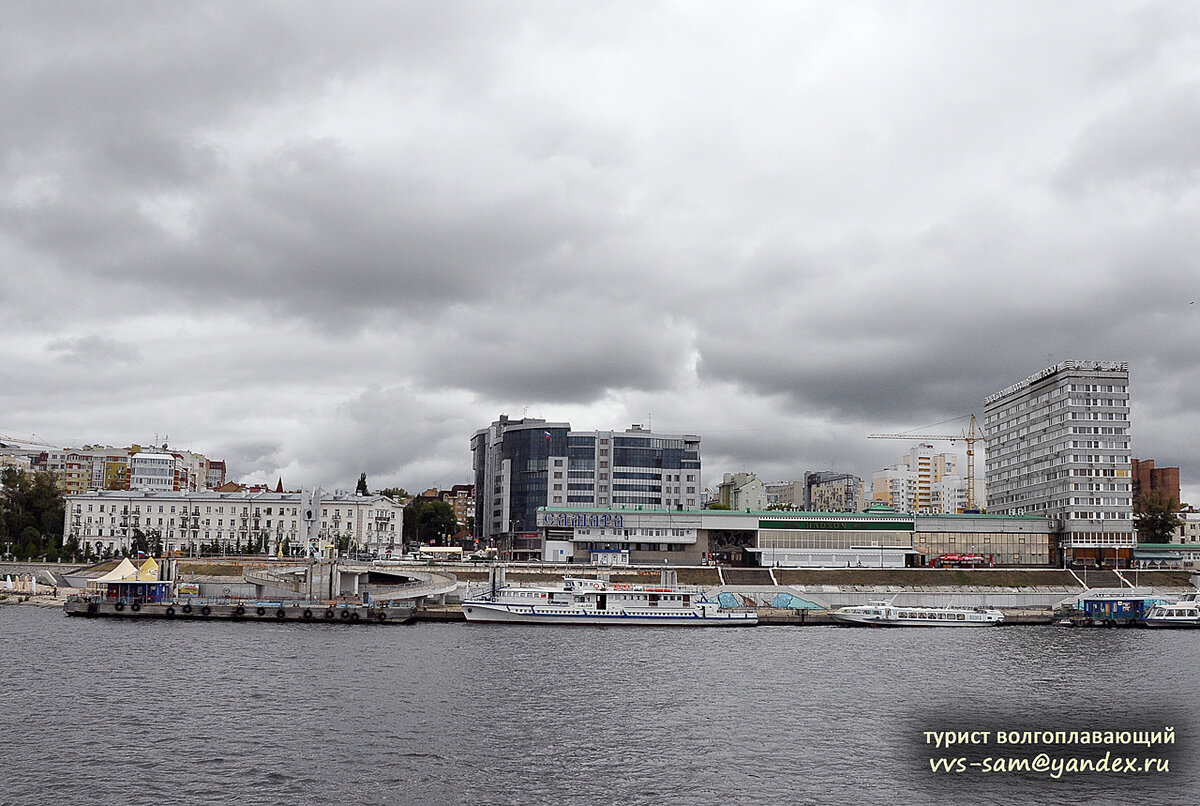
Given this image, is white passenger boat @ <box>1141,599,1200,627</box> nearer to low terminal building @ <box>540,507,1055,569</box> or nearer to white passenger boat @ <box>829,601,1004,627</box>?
white passenger boat @ <box>829,601,1004,627</box>

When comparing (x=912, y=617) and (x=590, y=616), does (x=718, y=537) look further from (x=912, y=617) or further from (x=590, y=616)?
(x=590, y=616)

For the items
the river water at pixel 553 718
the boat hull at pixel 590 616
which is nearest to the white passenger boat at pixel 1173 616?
the river water at pixel 553 718

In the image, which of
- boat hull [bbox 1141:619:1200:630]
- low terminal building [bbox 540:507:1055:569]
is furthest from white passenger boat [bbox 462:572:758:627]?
low terminal building [bbox 540:507:1055:569]

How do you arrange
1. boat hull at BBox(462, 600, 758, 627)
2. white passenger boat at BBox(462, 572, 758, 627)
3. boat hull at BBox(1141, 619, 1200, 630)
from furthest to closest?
boat hull at BBox(1141, 619, 1200, 630) < white passenger boat at BBox(462, 572, 758, 627) < boat hull at BBox(462, 600, 758, 627)

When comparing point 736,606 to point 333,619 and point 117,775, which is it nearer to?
point 333,619

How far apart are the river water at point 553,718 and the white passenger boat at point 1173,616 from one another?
4169cm

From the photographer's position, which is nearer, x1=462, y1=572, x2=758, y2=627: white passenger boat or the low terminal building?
x1=462, y1=572, x2=758, y2=627: white passenger boat

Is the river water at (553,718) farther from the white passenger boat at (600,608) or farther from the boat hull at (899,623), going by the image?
the boat hull at (899,623)

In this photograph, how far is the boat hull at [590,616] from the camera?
4958 inches

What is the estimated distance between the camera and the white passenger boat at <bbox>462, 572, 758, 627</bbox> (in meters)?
127

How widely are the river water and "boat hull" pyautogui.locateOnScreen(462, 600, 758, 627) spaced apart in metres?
20.9

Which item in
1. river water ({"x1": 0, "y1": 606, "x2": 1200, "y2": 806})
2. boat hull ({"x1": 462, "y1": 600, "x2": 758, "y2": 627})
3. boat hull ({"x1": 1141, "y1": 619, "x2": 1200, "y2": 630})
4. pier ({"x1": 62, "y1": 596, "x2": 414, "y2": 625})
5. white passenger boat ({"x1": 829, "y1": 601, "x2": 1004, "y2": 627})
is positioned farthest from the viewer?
boat hull ({"x1": 1141, "y1": 619, "x2": 1200, "y2": 630})

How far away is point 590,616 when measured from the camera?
128 m

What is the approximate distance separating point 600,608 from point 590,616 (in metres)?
2.04
